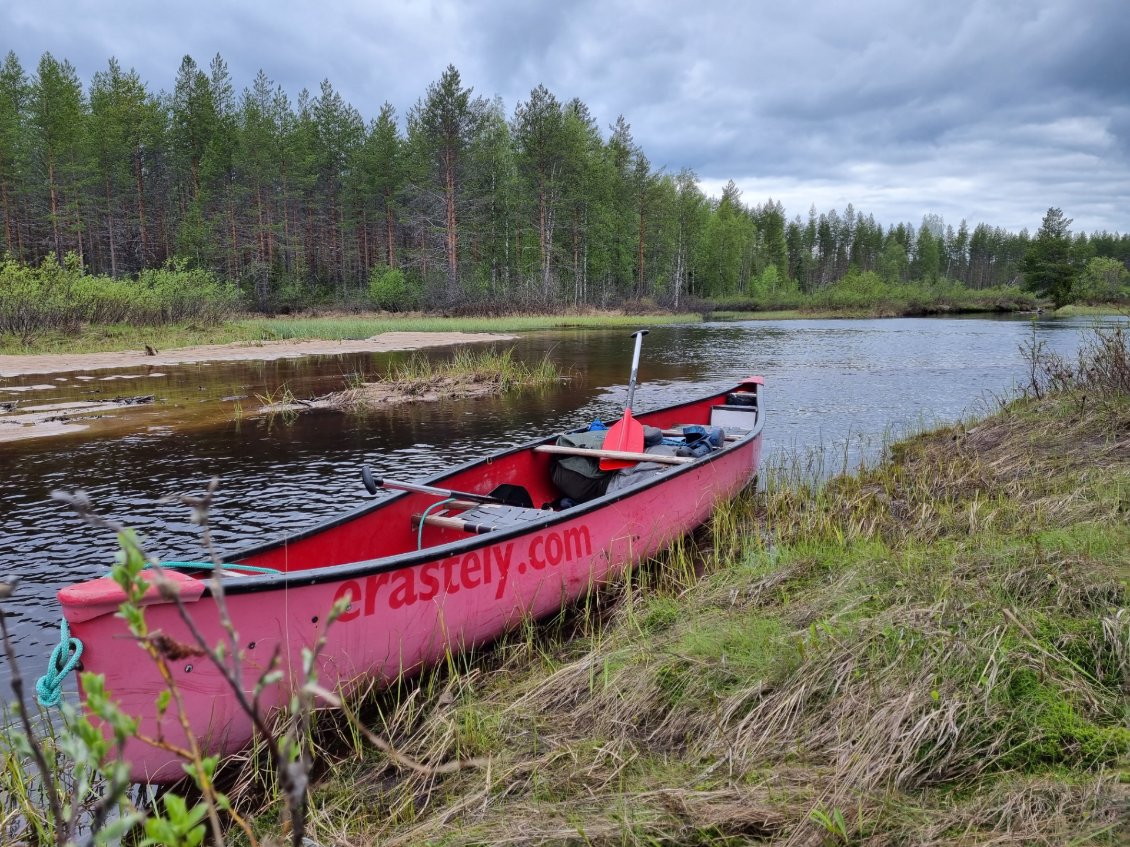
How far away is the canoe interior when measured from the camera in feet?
13.3

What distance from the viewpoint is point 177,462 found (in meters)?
8.83

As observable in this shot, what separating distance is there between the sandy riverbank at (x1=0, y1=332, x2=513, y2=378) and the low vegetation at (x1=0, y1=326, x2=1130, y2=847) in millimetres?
17410

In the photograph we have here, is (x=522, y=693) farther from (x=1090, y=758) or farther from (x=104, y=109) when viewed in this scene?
(x=104, y=109)

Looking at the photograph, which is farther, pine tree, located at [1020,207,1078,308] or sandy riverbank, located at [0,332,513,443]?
pine tree, located at [1020,207,1078,308]

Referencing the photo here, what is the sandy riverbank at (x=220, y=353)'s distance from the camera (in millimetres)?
17484

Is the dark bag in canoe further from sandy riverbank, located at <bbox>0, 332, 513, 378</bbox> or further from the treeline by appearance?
the treeline

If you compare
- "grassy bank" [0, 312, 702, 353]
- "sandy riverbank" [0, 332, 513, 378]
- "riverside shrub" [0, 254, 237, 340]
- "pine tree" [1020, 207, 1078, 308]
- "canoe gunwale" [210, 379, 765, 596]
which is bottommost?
"canoe gunwale" [210, 379, 765, 596]

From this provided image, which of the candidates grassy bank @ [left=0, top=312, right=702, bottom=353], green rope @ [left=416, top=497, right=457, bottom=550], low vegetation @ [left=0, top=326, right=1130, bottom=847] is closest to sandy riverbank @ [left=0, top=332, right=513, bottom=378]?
grassy bank @ [left=0, top=312, right=702, bottom=353]

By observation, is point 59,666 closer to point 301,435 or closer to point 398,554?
point 398,554

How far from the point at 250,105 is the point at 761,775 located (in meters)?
51.3

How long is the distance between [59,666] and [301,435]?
823 centimetres

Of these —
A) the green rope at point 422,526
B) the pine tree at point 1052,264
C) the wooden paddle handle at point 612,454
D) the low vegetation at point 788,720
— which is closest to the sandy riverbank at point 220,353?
the wooden paddle handle at point 612,454

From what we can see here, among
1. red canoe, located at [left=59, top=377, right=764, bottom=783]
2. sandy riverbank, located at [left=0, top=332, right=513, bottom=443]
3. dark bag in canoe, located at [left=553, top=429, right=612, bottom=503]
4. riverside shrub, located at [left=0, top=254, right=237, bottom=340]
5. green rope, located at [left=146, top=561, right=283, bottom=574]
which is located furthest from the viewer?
riverside shrub, located at [left=0, top=254, right=237, bottom=340]

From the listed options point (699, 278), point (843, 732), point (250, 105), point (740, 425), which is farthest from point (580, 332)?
point (699, 278)
